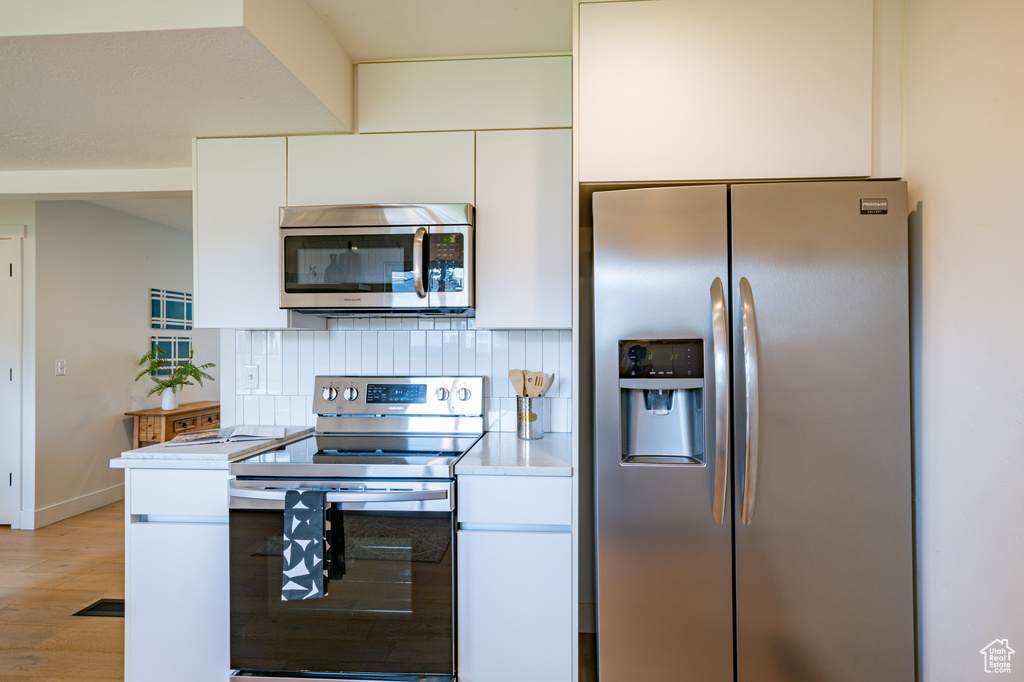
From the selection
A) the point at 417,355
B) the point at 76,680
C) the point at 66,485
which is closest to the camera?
the point at 76,680

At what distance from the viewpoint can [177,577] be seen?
6.51 feet

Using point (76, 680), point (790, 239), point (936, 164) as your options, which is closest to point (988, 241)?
point (936, 164)

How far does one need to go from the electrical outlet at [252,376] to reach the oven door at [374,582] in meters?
0.82

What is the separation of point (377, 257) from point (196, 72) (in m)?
0.76

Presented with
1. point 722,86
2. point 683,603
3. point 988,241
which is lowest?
point 683,603

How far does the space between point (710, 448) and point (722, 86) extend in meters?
1.07

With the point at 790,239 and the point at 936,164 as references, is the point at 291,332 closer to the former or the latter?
the point at 790,239

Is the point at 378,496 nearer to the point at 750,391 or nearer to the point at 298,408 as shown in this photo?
the point at 298,408

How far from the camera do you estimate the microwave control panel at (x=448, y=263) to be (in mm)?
2125

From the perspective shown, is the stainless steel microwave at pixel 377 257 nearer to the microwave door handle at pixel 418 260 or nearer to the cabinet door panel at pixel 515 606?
the microwave door handle at pixel 418 260

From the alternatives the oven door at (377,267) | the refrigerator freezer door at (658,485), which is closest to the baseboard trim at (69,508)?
the oven door at (377,267)

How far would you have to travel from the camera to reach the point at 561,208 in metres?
Answer: 2.20

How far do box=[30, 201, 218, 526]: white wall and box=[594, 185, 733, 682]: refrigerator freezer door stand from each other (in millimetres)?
4093

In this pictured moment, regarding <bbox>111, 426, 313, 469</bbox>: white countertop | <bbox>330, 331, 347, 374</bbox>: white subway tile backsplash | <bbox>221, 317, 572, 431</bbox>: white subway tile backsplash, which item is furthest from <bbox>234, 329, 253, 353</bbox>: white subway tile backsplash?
<bbox>111, 426, 313, 469</bbox>: white countertop
